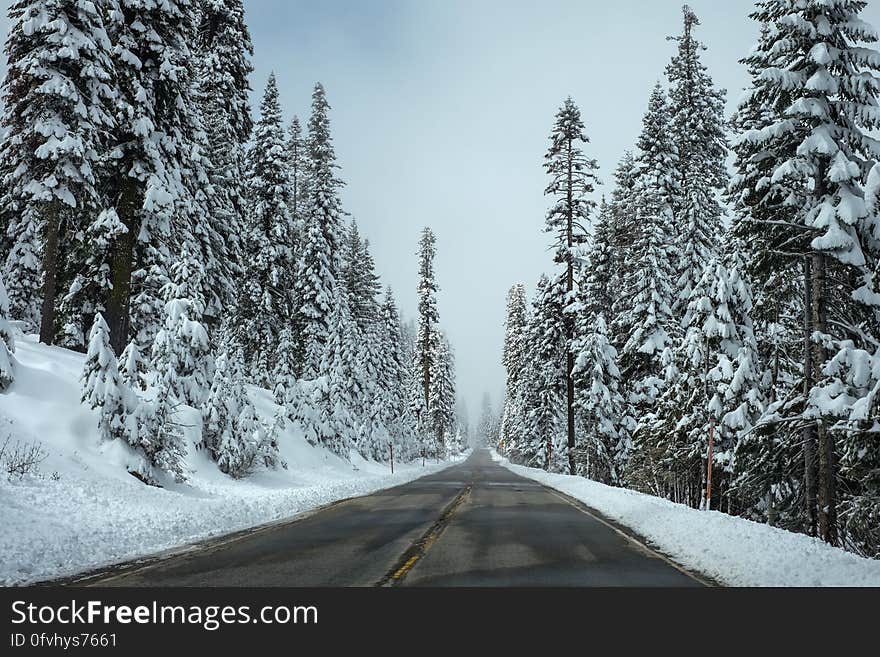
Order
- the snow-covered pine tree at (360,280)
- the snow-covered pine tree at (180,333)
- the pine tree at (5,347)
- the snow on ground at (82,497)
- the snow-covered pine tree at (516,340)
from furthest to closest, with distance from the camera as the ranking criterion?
the snow-covered pine tree at (516,340) → the snow-covered pine tree at (360,280) → the snow-covered pine tree at (180,333) → the pine tree at (5,347) → the snow on ground at (82,497)

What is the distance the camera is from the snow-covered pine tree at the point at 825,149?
1508 cm

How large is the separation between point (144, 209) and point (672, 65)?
2575cm

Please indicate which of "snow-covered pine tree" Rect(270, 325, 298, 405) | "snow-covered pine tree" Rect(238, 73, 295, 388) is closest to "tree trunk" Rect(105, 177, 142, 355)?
"snow-covered pine tree" Rect(238, 73, 295, 388)

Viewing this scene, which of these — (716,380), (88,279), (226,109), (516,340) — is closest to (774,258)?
(716,380)

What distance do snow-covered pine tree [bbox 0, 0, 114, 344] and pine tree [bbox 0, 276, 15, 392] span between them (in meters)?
5.26

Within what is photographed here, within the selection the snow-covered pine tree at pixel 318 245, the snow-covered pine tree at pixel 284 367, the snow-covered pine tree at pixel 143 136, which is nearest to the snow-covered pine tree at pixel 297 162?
the snow-covered pine tree at pixel 318 245

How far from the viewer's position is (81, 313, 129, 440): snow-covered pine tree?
55.3 ft

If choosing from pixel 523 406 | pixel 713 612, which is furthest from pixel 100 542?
pixel 523 406

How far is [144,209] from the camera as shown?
809 inches

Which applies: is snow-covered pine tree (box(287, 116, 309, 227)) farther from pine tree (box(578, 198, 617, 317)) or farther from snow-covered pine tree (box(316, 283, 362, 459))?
pine tree (box(578, 198, 617, 317))

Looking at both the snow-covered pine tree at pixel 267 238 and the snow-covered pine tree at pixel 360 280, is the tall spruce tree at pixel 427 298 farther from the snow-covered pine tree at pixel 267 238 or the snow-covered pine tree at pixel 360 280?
the snow-covered pine tree at pixel 267 238

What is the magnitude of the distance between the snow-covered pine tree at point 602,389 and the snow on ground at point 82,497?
1590cm

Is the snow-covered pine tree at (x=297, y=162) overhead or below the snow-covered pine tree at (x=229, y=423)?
overhead

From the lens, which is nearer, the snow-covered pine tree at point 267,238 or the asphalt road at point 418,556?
the asphalt road at point 418,556
